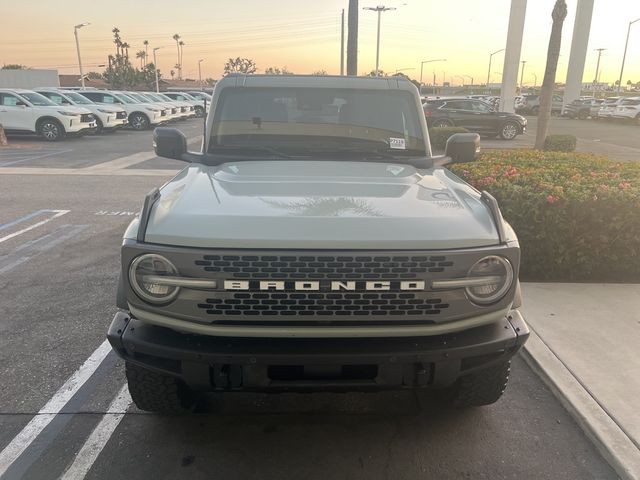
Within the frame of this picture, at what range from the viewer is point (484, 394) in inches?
116

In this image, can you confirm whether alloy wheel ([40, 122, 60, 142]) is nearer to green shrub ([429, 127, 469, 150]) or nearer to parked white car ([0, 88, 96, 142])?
parked white car ([0, 88, 96, 142])

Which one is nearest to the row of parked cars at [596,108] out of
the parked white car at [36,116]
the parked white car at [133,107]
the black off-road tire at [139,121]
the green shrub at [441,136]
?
the green shrub at [441,136]

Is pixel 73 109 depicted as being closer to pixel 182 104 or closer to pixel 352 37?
pixel 182 104

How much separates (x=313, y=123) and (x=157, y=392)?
2111 mm

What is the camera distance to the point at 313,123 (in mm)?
3801

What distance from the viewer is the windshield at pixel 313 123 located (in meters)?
3.76

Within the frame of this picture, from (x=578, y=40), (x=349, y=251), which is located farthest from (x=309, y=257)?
(x=578, y=40)

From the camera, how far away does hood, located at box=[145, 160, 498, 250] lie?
226 cm

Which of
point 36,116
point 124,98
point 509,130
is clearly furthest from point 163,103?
point 509,130

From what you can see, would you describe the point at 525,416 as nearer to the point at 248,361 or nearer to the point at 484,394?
the point at 484,394

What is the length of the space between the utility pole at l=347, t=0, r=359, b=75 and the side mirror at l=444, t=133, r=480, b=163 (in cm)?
1497

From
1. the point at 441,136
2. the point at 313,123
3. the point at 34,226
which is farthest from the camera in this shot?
the point at 441,136

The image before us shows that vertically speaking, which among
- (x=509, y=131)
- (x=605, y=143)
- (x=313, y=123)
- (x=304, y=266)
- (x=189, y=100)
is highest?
(x=313, y=123)

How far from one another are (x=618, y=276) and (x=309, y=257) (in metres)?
4.29
